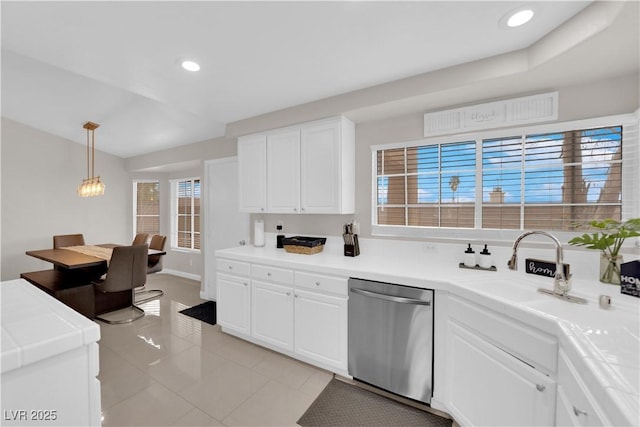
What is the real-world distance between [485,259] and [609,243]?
2.22 feet

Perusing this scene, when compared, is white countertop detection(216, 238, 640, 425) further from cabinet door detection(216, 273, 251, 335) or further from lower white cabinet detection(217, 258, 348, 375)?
cabinet door detection(216, 273, 251, 335)

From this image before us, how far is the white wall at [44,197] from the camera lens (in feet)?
14.5

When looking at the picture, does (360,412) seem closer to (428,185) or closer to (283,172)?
(428,185)

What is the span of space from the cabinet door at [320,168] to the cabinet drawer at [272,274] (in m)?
0.68

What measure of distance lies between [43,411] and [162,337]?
2597mm

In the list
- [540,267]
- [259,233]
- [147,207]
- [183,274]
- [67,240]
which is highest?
[147,207]

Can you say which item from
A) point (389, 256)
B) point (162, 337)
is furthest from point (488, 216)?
point (162, 337)

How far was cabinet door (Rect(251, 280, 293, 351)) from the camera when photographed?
2492mm

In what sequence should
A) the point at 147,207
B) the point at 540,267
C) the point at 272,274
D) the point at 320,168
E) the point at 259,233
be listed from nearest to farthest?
1. the point at 540,267
2. the point at 272,274
3. the point at 320,168
4. the point at 259,233
5. the point at 147,207

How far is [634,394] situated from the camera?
28.4 inches

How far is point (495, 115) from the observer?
7.22 feet

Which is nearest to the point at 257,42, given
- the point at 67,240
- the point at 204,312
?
the point at 204,312

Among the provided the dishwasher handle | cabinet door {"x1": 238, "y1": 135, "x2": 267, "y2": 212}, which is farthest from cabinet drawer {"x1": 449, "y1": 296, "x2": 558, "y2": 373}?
cabinet door {"x1": 238, "y1": 135, "x2": 267, "y2": 212}

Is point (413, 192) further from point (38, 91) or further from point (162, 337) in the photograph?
point (38, 91)
